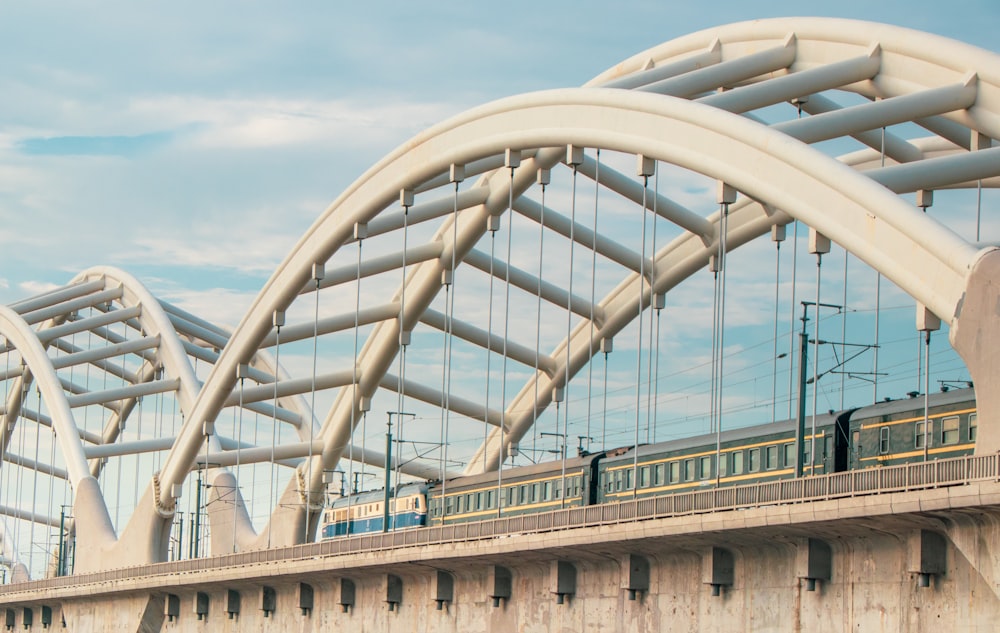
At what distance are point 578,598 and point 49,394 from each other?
40156 millimetres

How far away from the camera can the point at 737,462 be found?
36250mm

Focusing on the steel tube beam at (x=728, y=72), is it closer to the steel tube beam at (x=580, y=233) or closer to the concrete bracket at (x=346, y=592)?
the steel tube beam at (x=580, y=233)

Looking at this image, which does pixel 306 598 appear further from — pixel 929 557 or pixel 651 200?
pixel 929 557

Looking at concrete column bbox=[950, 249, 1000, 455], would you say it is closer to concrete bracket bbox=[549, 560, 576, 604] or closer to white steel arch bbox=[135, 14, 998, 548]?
white steel arch bbox=[135, 14, 998, 548]

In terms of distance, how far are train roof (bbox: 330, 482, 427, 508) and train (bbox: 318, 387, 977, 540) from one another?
144cm

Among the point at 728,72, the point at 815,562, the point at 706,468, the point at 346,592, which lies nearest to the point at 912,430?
the point at 815,562

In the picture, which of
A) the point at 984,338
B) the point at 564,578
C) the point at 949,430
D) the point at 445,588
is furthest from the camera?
the point at 445,588

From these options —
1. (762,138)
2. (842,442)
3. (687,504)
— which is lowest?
(687,504)

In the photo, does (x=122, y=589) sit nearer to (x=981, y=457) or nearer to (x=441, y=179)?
(x=441, y=179)

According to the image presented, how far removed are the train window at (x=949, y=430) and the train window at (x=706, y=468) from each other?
7501mm

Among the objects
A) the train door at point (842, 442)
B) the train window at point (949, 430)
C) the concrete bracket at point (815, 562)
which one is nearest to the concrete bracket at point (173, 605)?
the train door at point (842, 442)

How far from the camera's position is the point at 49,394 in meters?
69.8

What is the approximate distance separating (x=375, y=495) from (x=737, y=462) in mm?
24642

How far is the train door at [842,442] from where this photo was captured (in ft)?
109
